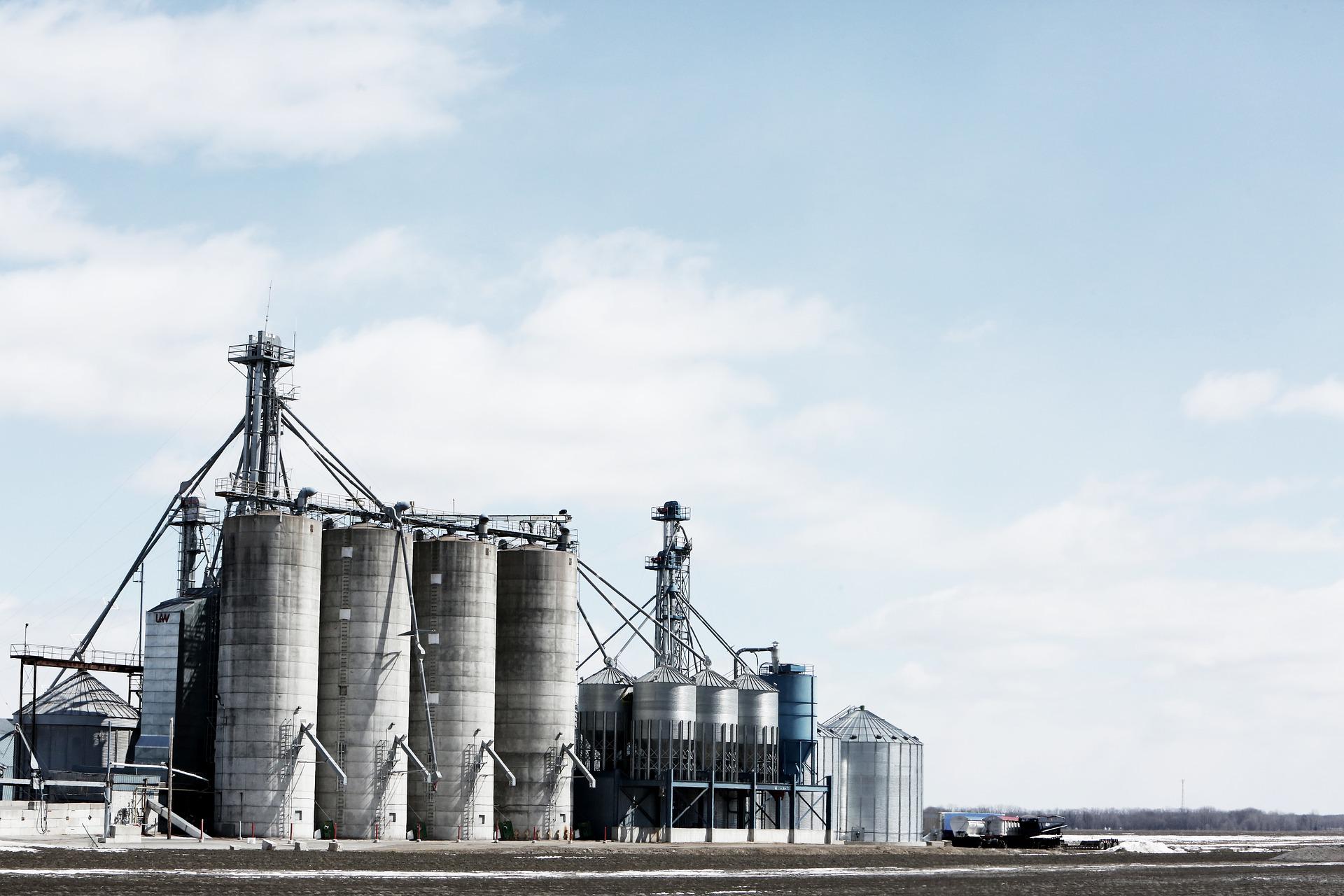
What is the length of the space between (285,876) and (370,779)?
3583 centimetres

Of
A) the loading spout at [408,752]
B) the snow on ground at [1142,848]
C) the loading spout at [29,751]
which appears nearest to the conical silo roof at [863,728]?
the snow on ground at [1142,848]

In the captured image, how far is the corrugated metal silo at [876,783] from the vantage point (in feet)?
419

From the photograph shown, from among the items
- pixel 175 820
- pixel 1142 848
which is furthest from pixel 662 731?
pixel 1142 848

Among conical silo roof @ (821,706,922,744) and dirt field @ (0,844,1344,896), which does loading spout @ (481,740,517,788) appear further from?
conical silo roof @ (821,706,922,744)

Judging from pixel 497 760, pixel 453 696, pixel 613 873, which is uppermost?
pixel 453 696

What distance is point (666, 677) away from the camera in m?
117

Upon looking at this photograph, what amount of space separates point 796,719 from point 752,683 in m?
4.77

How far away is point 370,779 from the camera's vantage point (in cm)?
10144

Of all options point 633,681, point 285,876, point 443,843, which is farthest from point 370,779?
point 285,876

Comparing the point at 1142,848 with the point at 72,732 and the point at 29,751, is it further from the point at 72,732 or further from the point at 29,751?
the point at 29,751

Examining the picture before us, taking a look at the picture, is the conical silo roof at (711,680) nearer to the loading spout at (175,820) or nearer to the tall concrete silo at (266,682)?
the tall concrete silo at (266,682)

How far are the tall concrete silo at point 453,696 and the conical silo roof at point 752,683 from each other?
20930 millimetres

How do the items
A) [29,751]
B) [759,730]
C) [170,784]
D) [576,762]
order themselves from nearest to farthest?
[170,784] < [29,751] < [576,762] < [759,730]

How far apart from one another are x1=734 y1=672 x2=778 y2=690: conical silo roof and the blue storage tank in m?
1.55
